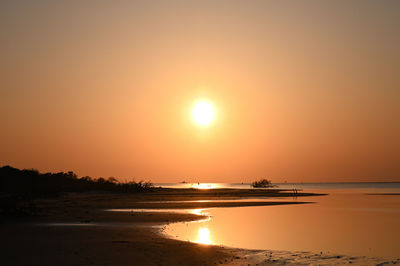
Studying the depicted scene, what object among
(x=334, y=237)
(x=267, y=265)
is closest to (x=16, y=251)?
(x=267, y=265)

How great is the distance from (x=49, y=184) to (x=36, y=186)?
2.19 metres

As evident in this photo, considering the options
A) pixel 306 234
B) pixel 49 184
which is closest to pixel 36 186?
pixel 49 184

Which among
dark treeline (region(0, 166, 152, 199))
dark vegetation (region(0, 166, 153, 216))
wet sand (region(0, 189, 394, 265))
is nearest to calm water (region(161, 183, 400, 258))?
wet sand (region(0, 189, 394, 265))

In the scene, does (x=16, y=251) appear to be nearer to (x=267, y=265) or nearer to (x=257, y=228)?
(x=267, y=265)

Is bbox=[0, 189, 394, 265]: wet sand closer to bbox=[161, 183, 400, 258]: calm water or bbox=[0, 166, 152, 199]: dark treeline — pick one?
bbox=[161, 183, 400, 258]: calm water

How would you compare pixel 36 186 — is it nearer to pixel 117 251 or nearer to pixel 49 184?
pixel 49 184

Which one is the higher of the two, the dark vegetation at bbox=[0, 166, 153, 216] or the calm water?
the dark vegetation at bbox=[0, 166, 153, 216]

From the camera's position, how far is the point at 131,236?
24.7 metres

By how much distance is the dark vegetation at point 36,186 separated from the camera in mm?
34787

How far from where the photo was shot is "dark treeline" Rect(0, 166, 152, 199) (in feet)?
206

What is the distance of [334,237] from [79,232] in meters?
15.8

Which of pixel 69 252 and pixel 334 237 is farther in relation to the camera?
pixel 334 237

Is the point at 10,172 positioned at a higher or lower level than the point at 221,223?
higher

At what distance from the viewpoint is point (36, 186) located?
67312mm
